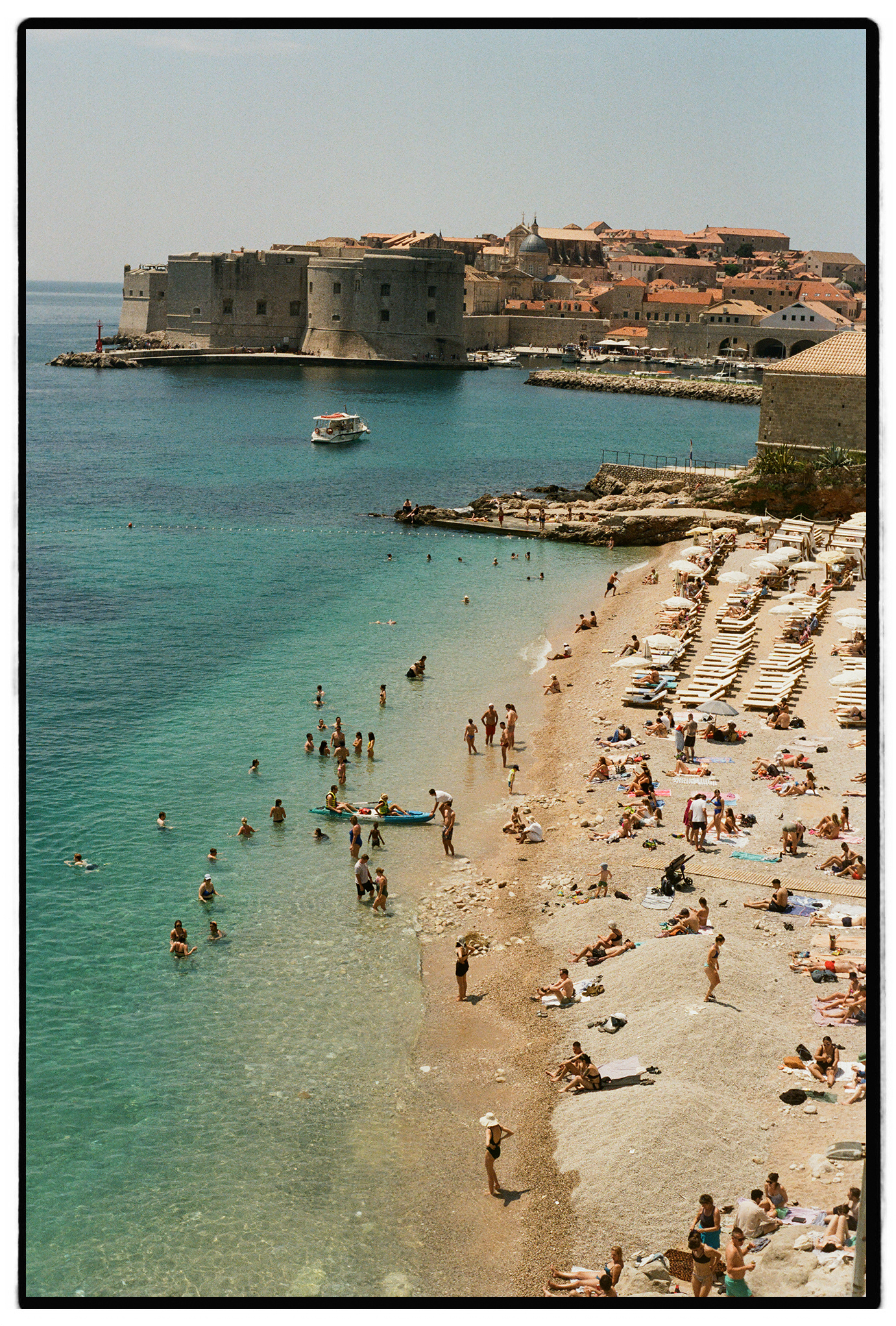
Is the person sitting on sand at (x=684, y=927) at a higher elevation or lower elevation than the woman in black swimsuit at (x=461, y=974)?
higher

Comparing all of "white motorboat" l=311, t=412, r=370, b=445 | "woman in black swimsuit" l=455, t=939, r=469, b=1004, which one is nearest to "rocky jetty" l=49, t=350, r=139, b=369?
"white motorboat" l=311, t=412, r=370, b=445

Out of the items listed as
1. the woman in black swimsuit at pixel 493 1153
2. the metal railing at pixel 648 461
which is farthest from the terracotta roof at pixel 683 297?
the woman in black swimsuit at pixel 493 1153

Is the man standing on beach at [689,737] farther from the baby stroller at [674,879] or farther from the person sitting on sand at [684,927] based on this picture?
the person sitting on sand at [684,927]

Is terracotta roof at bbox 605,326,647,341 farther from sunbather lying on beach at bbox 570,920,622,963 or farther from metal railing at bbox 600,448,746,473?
sunbather lying on beach at bbox 570,920,622,963

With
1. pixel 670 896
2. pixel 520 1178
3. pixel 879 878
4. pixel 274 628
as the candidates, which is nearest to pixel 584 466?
pixel 274 628

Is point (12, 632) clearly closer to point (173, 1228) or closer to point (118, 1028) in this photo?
point (173, 1228)

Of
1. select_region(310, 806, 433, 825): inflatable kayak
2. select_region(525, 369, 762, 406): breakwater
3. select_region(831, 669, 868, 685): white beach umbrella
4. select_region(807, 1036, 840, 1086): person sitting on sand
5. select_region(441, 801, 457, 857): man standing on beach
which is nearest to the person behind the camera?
select_region(807, 1036, 840, 1086): person sitting on sand
